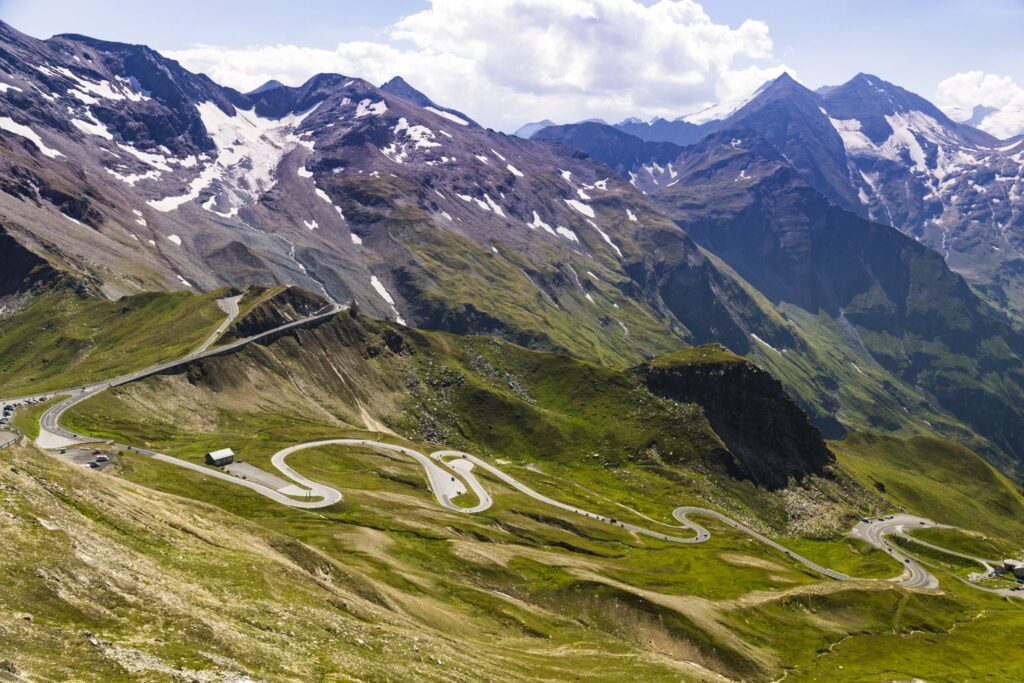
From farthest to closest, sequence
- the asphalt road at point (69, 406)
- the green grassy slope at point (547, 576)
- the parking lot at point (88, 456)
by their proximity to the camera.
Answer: the asphalt road at point (69, 406) < the parking lot at point (88, 456) < the green grassy slope at point (547, 576)

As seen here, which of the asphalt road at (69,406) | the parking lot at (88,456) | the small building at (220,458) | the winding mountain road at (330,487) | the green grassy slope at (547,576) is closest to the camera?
the green grassy slope at (547,576)

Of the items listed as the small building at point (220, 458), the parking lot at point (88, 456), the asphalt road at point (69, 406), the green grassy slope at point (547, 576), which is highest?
the asphalt road at point (69, 406)

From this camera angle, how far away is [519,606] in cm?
10669

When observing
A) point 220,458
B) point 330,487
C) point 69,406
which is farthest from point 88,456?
point 69,406

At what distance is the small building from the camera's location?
147 m

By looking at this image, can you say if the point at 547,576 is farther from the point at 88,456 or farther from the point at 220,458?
the point at 88,456

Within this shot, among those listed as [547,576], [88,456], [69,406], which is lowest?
[547,576]

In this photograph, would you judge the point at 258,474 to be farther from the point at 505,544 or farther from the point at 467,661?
the point at 467,661

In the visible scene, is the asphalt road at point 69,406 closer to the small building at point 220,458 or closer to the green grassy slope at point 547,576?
the green grassy slope at point 547,576

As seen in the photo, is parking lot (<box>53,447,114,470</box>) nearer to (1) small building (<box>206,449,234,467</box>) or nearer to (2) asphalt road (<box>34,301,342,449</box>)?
(2) asphalt road (<box>34,301,342,449</box>)

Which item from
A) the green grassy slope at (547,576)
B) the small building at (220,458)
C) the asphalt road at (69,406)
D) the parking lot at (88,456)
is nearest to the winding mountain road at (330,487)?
the asphalt road at (69,406)

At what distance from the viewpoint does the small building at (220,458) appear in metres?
147

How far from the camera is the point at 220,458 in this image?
14750 cm

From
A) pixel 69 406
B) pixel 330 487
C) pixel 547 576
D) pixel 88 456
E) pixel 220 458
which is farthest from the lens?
pixel 69 406
